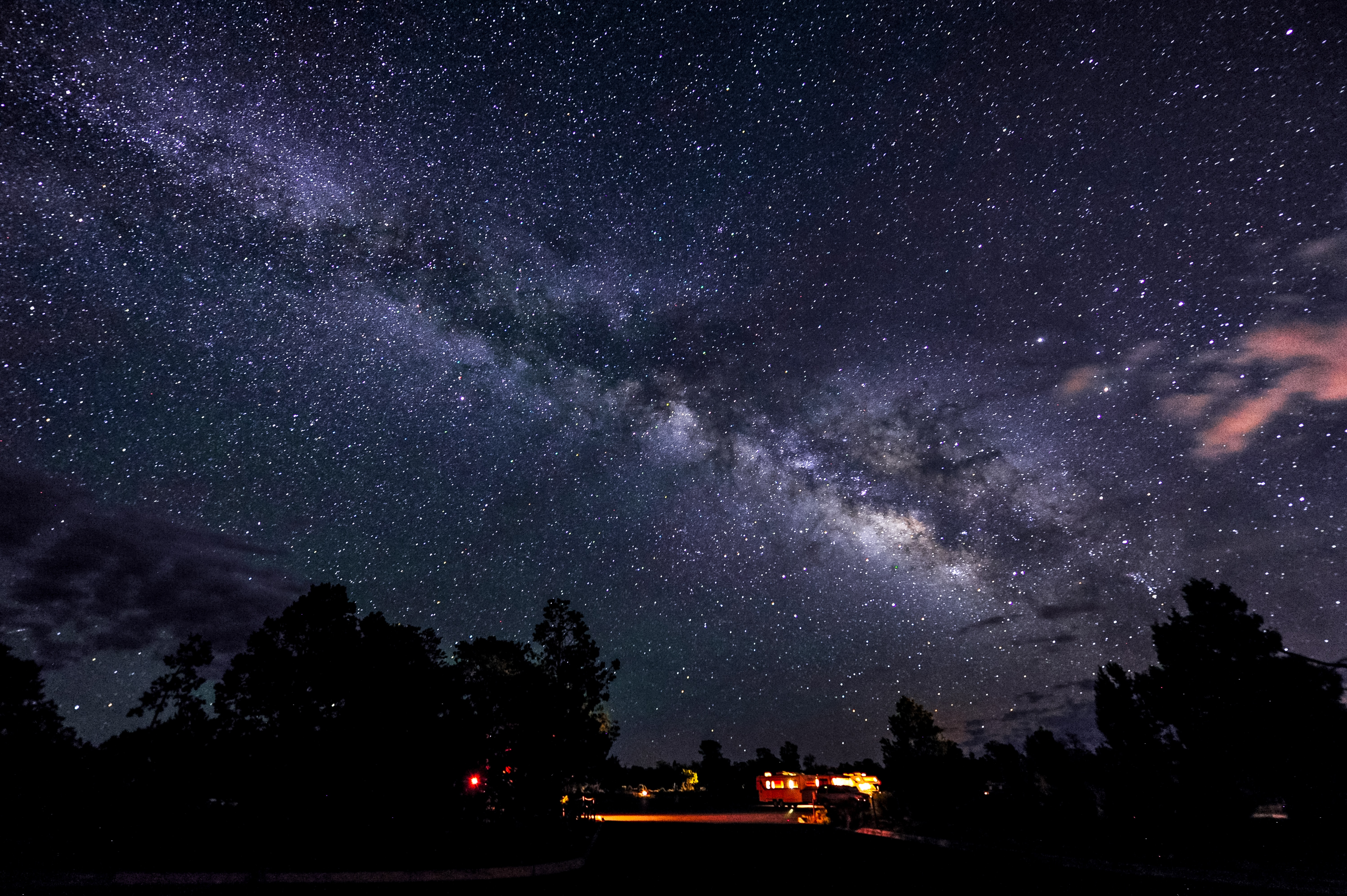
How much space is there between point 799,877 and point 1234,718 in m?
29.0

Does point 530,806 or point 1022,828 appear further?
point 530,806

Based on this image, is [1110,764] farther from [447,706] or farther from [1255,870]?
[447,706]

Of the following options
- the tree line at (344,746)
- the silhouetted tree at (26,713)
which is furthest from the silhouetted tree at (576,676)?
the silhouetted tree at (26,713)

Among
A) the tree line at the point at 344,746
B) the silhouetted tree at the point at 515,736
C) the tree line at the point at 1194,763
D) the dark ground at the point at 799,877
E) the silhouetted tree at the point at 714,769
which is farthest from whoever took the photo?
the silhouetted tree at the point at 714,769

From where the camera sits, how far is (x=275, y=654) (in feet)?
115

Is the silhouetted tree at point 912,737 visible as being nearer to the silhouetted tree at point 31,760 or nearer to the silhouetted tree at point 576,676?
the silhouetted tree at point 576,676

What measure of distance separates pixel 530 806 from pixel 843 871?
19955 millimetres

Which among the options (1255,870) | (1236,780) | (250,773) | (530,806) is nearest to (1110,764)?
(1236,780)

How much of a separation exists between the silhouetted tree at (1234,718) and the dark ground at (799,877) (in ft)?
17.1

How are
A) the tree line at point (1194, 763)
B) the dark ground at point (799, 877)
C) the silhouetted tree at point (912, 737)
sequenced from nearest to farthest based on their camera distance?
the dark ground at point (799, 877) → the tree line at point (1194, 763) → the silhouetted tree at point (912, 737)

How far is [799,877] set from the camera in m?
18.9

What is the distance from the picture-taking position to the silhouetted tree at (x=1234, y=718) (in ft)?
90.1

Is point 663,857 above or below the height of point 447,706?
below

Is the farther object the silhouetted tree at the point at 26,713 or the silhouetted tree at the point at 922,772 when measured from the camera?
the silhouetted tree at the point at 26,713
